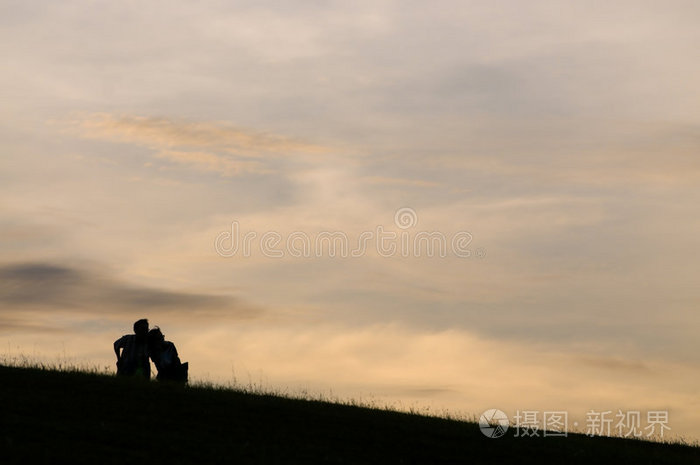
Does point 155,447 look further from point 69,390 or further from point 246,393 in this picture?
point 246,393

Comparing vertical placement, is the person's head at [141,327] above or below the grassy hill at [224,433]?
above

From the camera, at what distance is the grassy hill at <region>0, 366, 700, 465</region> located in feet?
65.5

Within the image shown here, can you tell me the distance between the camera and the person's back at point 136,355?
31078mm

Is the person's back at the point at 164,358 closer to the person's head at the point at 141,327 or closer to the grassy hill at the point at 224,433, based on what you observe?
the person's head at the point at 141,327

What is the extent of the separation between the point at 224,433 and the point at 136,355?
9.36m

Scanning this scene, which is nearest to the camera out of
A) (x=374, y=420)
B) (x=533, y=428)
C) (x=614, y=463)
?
(x=614, y=463)

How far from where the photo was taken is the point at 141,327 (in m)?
31.0

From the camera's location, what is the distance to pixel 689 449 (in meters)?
30.3

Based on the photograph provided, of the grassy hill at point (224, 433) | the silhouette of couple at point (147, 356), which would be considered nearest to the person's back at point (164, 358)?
the silhouette of couple at point (147, 356)

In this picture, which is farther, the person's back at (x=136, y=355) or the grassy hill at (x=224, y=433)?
the person's back at (x=136, y=355)

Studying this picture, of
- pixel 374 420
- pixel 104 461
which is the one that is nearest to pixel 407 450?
pixel 374 420

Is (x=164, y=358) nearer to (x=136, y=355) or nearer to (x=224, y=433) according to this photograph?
(x=136, y=355)

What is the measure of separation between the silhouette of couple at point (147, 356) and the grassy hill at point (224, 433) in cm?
235

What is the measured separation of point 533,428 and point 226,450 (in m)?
11.7
